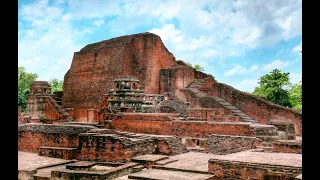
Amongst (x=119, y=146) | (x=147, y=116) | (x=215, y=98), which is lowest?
(x=119, y=146)

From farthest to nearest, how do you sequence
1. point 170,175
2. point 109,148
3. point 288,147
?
1. point 109,148
2. point 288,147
3. point 170,175

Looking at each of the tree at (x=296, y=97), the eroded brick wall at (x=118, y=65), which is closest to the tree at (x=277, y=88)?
the tree at (x=296, y=97)

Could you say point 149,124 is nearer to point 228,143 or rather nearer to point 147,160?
point 228,143

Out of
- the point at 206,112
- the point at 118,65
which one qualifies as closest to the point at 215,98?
the point at 206,112

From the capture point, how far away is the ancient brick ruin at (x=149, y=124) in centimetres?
927

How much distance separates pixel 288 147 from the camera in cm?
1027

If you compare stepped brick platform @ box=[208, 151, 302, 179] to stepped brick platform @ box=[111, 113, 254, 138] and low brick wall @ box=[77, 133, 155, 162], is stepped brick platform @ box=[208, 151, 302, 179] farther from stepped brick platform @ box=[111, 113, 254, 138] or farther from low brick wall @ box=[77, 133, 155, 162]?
stepped brick platform @ box=[111, 113, 254, 138]

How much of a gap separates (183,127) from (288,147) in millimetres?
4856

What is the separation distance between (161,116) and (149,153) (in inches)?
123

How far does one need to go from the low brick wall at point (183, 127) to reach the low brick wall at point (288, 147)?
163 cm

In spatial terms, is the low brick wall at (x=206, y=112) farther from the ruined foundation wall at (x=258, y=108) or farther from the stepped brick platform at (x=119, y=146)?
the stepped brick platform at (x=119, y=146)

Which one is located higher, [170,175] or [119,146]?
[119,146]

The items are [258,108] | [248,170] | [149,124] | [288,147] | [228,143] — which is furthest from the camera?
[258,108]

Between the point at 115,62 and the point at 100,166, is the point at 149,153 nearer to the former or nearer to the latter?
the point at 100,166
